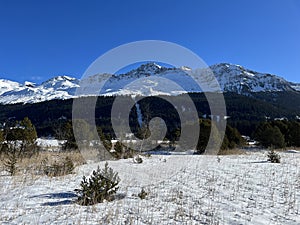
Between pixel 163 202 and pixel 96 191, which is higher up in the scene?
pixel 96 191

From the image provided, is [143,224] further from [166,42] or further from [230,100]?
[230,100]

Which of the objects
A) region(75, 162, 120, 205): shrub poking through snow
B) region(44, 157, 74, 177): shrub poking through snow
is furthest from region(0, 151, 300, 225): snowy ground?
region(44, 157, 74, 177): shrub poking through snow

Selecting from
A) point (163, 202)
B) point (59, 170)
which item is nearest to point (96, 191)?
point (163, 202)

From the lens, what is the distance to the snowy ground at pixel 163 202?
201 inches

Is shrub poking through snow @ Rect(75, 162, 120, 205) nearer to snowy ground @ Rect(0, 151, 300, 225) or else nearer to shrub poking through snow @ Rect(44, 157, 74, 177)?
snowy ground @ Rect(0, 151, 300, 225)

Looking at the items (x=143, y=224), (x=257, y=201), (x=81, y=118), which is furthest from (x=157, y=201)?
(x=81, y=118)

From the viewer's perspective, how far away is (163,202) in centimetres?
641

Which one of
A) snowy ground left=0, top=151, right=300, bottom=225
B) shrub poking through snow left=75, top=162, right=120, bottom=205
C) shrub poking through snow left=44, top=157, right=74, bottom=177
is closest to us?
snowy ground left=0, top=151, right=300, bottom=225

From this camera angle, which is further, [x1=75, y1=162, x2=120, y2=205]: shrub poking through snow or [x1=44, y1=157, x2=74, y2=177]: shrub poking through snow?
[x1=44, y1=157, x2=74, y2=177]: shrub poking through snow

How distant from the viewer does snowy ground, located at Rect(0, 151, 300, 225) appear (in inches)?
201

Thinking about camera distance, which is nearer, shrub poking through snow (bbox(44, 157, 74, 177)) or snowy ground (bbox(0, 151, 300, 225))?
snowy ground (bbox(0, 151, 300, 225))

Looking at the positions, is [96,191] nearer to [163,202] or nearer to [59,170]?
[163,202]

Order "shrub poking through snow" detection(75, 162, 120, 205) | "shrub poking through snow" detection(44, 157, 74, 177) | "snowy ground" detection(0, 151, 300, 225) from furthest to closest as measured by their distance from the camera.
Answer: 1. "shrub poking through snow" detection(44, 157, 74, 177)
2. "shrub poking through snow" detection(75, 162, 120, 205)
3. "snowy ground" detection(0, 151, 300, 225)

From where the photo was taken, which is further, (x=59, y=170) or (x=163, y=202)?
(x=59, y=170)
